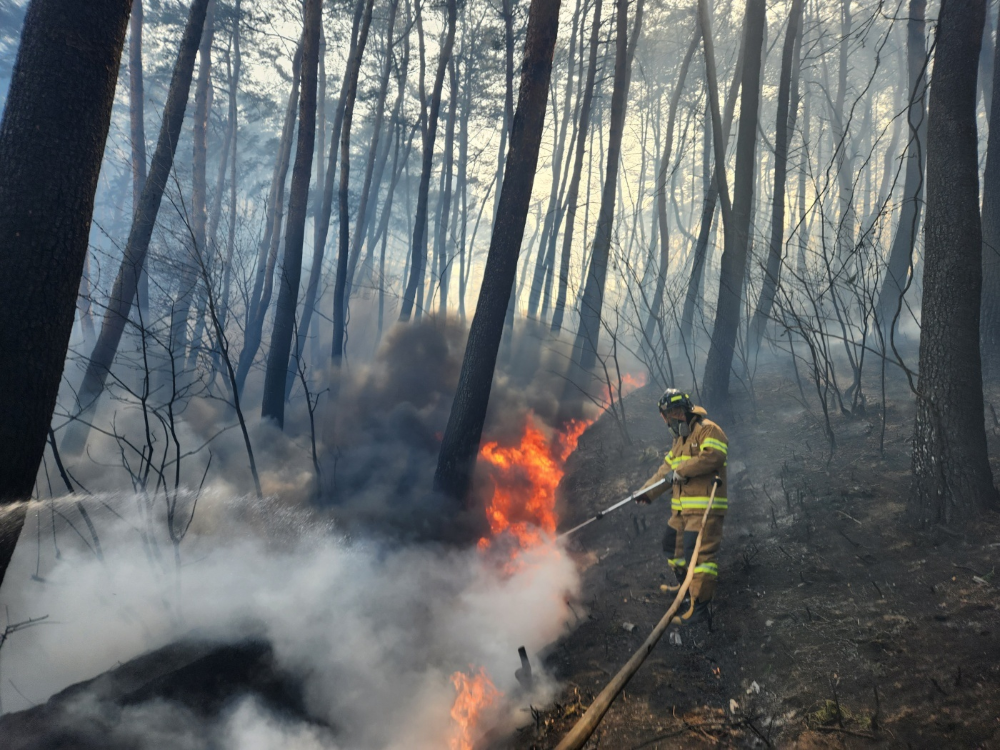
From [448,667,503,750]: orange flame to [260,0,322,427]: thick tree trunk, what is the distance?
6.98 metres

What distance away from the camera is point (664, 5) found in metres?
16.1

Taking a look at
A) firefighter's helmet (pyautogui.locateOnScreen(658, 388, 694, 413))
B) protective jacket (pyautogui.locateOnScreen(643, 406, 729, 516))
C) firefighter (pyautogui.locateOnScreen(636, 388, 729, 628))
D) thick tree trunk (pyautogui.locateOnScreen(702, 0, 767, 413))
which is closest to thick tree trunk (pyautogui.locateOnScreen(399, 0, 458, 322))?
thick tree trunk (pyautogui.locateOnScreen(702, 0, 767, 413))

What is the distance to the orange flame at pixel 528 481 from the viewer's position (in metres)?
8.10

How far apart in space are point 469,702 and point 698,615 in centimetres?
209

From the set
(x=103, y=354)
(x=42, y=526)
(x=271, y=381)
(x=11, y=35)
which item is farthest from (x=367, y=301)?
(x=11, y=35)

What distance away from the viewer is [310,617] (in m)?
5.00

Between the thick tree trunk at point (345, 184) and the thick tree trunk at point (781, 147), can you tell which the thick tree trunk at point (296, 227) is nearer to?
the thick tree trunk at point (345, 184)

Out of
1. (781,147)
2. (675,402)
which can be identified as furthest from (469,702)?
(781,147)

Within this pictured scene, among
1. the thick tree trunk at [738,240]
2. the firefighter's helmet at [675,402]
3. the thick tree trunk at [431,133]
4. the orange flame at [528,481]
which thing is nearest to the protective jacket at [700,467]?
the firefighter's helmet at [675,402]

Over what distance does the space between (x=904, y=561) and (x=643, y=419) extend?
668 centimetres

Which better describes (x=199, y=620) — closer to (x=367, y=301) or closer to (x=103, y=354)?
(x=103, y=354)

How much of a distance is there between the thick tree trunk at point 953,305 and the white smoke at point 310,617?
12.1ft

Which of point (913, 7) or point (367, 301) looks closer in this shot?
point (913, 7)

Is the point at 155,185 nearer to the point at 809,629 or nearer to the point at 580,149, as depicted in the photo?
the point at 809,629
